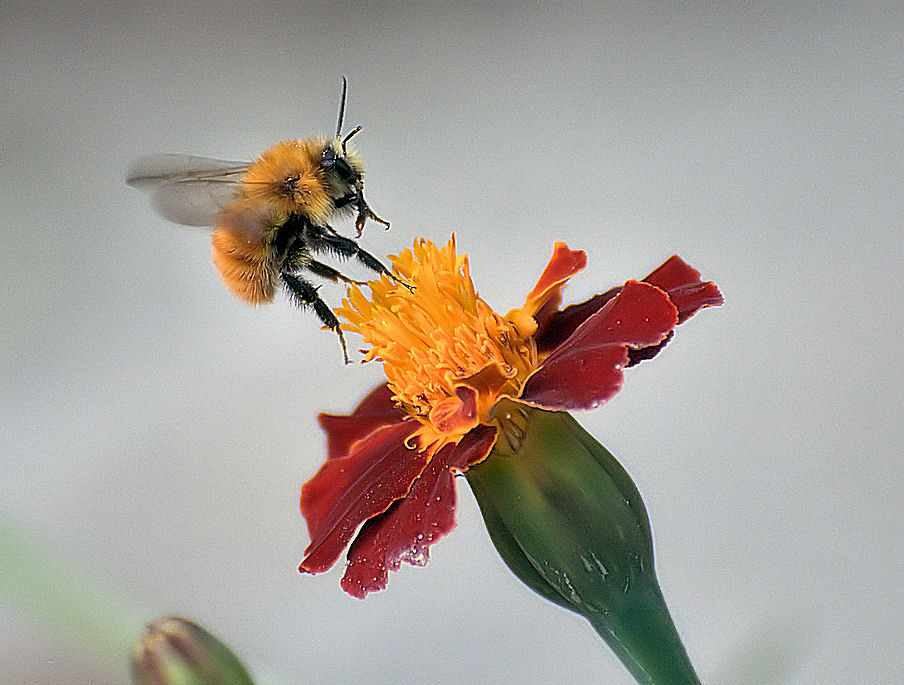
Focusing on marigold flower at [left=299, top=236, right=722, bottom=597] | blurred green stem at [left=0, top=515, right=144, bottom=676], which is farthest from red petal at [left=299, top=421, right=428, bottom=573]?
blurred green stem at [left=0, top=515, right=144, bottom=676]

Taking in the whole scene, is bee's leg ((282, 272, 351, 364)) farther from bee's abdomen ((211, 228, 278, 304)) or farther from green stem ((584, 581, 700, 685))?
green stem ((584, 581, 700, 685))

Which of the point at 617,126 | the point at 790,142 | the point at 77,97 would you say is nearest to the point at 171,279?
the point at 77,97

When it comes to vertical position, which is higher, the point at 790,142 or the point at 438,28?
the point at 438,28

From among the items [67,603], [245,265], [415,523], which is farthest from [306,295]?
[67,603]

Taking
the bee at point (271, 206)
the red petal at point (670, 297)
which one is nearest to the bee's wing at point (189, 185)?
the bee at point (271, 206)

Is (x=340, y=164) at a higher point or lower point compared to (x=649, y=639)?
higher

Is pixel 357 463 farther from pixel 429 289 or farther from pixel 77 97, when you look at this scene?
pixel 77 97

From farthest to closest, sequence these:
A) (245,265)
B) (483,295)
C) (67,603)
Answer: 1. (483,295)
2. (67,603)
3. (245,265)

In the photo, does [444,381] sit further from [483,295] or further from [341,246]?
[483,295]
